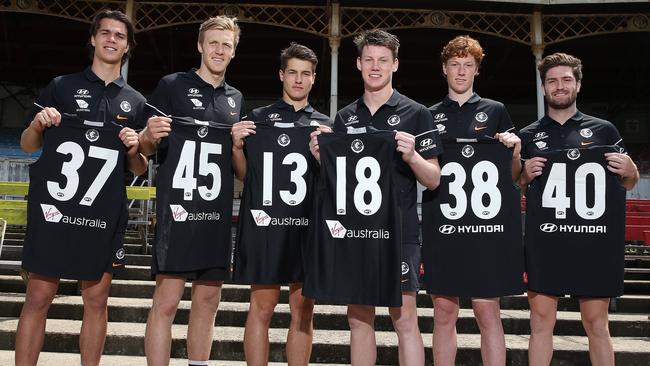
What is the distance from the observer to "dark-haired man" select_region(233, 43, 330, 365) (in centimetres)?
330

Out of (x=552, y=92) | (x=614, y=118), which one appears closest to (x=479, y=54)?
(x=552, y=92)

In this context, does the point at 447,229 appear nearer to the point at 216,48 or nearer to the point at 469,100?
the point at 469,100

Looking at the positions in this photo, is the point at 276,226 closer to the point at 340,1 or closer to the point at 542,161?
the point at 542,161

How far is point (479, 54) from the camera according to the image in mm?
3447

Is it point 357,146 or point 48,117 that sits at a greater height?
point 48,117

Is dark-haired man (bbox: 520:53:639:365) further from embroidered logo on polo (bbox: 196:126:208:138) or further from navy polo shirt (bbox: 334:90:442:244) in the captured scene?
embroidered logo on polo (bbox: 196:126:208:138)

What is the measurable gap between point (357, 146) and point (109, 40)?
1.73 m

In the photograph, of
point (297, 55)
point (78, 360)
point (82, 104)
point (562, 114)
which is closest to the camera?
point (82, 104)

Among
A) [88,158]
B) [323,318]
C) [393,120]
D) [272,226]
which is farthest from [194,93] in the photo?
[323,318]

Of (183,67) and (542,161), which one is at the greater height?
(183,67)

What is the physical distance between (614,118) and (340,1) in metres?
15.2

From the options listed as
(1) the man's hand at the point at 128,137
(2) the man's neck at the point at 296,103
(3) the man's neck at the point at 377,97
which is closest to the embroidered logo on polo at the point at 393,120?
(3) the man's neck at the point at 377,97

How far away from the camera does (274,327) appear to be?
5.52 m

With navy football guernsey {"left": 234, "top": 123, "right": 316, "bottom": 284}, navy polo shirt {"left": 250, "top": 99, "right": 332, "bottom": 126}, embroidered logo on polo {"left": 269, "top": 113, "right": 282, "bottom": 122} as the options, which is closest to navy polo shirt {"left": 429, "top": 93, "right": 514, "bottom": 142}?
navy polo shirt {"left": 250, "top": 99, "right": 332, "bottom": 126}
